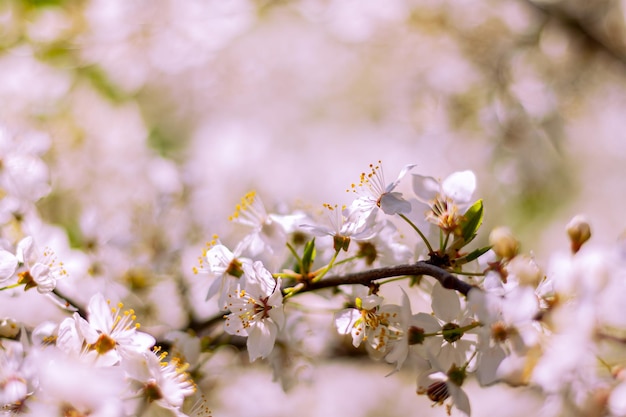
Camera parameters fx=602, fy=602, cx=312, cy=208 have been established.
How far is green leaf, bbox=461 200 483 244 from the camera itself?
0.71 metres

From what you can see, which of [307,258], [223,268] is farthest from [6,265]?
[307,258]

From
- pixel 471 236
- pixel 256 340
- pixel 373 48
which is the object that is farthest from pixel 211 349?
pixel 373 48

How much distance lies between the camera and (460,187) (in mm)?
764

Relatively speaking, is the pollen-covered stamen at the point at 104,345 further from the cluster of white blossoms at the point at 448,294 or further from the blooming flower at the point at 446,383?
the blooming flower at the point at 446,383

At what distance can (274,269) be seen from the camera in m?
0.80

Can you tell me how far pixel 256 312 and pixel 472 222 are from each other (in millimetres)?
287

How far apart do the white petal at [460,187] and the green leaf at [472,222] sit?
37 millimetres

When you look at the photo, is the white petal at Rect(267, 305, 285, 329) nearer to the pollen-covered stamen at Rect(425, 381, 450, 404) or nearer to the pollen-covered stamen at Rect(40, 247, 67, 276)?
the pollen-covered stamen at Rect(425, 381, 450, 404)

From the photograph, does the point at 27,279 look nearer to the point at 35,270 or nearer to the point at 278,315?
the point at 35,270

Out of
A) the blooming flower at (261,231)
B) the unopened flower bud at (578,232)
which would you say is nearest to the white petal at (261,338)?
the blooming flower at (261,231)


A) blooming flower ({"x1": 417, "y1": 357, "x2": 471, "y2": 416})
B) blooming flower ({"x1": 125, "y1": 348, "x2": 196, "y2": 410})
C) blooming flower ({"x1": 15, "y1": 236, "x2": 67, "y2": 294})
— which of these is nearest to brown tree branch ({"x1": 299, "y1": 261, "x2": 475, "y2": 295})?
blooming flower ({"x1": 417, "y1": 357, "x2": 471, "y2": 416})

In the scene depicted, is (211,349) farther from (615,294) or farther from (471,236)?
(615,294)

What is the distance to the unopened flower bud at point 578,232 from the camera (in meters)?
0.67

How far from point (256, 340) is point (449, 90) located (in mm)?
1185
